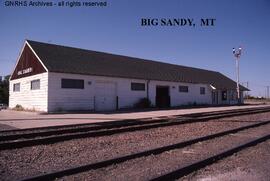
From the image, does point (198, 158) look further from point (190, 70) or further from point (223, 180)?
point (190, 70)

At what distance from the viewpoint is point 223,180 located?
18.5 ft

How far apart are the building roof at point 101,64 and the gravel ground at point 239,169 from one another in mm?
19620

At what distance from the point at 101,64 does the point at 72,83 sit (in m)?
6.05

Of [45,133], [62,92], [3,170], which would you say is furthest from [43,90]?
[3,170]

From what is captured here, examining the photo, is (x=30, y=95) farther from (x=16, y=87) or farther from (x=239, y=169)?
(x=239, y=169)

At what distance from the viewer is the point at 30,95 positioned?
91.5 ft

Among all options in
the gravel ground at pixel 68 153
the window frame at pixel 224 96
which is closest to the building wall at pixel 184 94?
the window frame at pixel 224 96

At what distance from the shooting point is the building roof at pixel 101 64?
27.1 metres

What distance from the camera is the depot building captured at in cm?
2542

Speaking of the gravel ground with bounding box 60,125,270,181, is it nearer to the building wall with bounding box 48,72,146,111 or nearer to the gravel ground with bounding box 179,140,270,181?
the gravel ground with bounding box 179,140,270,181

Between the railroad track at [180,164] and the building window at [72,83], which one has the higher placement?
the building window at [72,83]

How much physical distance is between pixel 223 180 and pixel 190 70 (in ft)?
142

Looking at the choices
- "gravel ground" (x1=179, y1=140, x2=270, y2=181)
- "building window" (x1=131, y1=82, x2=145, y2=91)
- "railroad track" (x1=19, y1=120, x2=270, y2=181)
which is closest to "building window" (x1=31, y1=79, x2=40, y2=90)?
"building window" (x1=131, y1=82, x2=145, y2=91)

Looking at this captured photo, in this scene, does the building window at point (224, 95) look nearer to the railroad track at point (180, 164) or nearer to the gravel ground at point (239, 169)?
the railroad track at point (180, 164)
